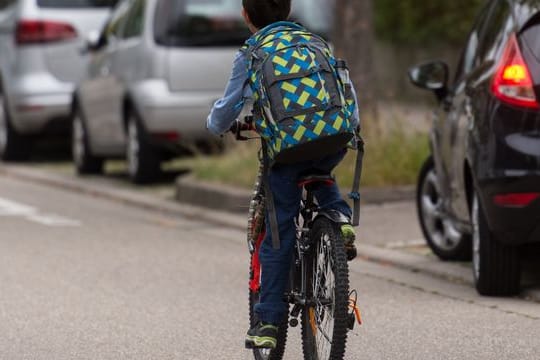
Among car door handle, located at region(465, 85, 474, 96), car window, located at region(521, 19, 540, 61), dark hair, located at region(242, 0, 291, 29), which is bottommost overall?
car door handle, located at region(465, 85, 474, 96)

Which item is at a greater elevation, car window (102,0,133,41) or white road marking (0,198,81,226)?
car window (102,0,133,41)

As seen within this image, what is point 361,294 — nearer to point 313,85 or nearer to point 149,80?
point 313,85

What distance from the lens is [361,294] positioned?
341 inches

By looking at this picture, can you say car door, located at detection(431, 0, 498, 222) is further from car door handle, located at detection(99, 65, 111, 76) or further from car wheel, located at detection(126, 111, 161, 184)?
car door handle, located at detection(99, 65, 111, 76)

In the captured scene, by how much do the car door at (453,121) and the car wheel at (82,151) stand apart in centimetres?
707

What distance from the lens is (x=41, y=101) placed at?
17406 mm

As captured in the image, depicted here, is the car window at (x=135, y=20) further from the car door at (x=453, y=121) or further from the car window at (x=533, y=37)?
the car window at (x=533, y=37)

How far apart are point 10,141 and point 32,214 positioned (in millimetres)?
5508

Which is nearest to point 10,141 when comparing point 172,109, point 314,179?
point 172,109

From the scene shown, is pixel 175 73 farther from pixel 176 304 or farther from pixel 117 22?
pixel 176 304

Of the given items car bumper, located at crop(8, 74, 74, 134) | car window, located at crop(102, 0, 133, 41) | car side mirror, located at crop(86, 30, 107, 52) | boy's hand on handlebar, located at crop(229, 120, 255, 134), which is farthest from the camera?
car bumper, located at crop(8, 74, 74, 134)

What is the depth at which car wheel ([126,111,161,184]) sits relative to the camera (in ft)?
47.3

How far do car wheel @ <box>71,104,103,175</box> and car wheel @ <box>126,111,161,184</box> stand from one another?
4.10 ft

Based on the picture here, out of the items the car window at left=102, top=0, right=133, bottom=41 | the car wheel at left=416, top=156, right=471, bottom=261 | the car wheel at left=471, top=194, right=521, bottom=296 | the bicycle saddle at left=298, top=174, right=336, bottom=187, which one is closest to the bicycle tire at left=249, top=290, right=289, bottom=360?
the bicycle saddle at left=298, top=174, right=336, bottom=187
